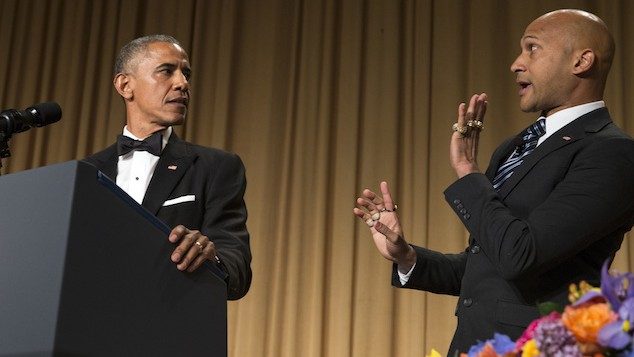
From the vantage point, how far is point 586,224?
1.82 metres

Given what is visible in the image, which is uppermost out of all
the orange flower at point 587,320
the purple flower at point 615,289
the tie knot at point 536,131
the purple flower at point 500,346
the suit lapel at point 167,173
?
the tie knot at point 536,131

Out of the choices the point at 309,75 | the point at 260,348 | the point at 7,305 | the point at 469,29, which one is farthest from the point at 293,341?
the point at 7,305

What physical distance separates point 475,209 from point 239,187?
70 centimetres

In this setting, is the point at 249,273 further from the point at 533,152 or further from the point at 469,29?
the point at 469,29

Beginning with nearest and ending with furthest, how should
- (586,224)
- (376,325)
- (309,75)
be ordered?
1. (586,224)
2. (376,325)
3. (309,75)

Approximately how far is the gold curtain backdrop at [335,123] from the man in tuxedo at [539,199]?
2.14m

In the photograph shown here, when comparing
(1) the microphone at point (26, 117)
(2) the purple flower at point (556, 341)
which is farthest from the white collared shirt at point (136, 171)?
(2) the purple flower at point (556, 341)

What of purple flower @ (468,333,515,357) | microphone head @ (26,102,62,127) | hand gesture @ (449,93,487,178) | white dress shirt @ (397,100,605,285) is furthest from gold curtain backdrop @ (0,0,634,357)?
purple flower @ (468,333,515,357)

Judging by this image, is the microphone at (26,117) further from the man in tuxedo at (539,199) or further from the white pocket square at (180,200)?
the man in tuxedo at (539,199)

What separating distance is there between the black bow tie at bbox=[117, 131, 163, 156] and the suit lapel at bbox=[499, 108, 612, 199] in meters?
0.89

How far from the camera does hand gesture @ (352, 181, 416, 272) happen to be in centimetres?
211

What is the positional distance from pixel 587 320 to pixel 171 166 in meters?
1.48

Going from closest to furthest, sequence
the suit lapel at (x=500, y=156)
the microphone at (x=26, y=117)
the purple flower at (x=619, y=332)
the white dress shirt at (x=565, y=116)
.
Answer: the purple flower at (x=619, y=332), the microphone at (x=26, y=117), the white dress shirt at (x=565, y=116), the suit lapel at (x=500, y=156)

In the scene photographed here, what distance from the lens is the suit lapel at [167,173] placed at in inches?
89.0
